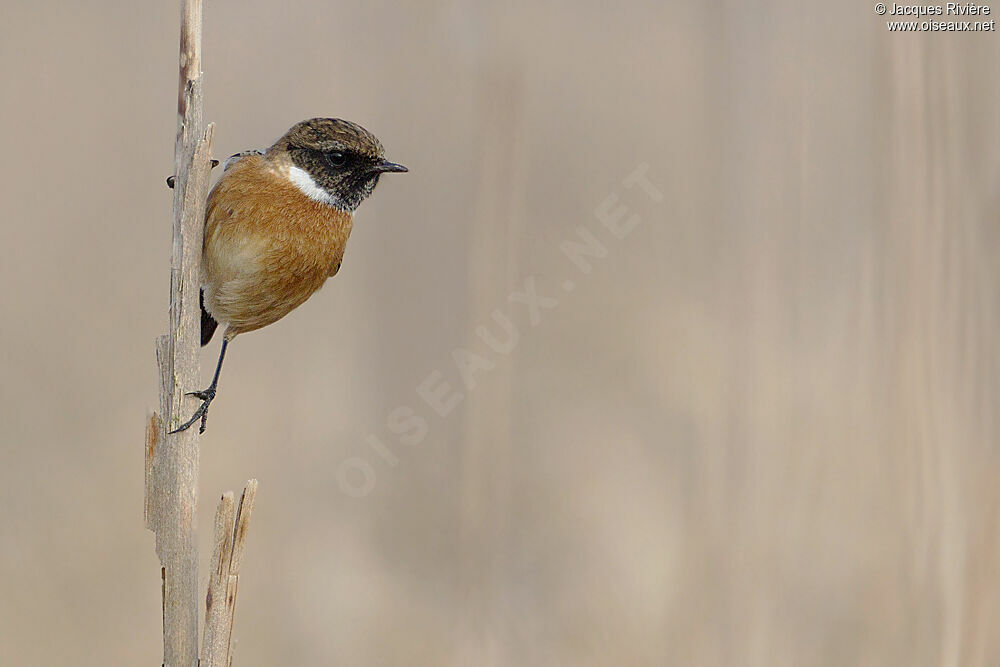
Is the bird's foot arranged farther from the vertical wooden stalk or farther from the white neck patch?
the white neck patch

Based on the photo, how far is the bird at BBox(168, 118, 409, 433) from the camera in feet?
5.81

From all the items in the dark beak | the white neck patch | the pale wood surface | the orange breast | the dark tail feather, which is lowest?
the pale wood surface

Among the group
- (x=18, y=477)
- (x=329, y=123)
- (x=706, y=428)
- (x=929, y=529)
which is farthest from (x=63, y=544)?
(x=929, y=529)

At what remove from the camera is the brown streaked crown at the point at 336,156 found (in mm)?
1794

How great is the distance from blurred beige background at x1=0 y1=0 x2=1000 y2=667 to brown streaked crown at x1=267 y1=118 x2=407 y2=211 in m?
0.59

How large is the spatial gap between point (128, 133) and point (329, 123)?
48.9 inches

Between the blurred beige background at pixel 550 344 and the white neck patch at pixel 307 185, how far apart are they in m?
0.62

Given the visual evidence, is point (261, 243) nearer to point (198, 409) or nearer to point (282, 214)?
point (282, 214)

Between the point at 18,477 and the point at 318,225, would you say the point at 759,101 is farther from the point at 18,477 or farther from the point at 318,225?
the point at 18,477

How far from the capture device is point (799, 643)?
2.29m

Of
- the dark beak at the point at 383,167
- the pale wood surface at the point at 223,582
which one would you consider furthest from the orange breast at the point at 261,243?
the pale wood surface at the point at 223,582

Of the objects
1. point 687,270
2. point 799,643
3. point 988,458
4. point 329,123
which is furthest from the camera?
point 687,270

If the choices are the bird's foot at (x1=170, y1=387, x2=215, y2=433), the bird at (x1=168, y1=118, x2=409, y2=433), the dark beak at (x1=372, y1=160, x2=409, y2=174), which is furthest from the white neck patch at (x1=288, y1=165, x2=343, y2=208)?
the bird's foot at (x1=170, y1=387, x2=215, y2=433)

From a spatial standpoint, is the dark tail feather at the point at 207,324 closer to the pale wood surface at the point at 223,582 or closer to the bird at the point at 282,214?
the bird at the point at 282,214
